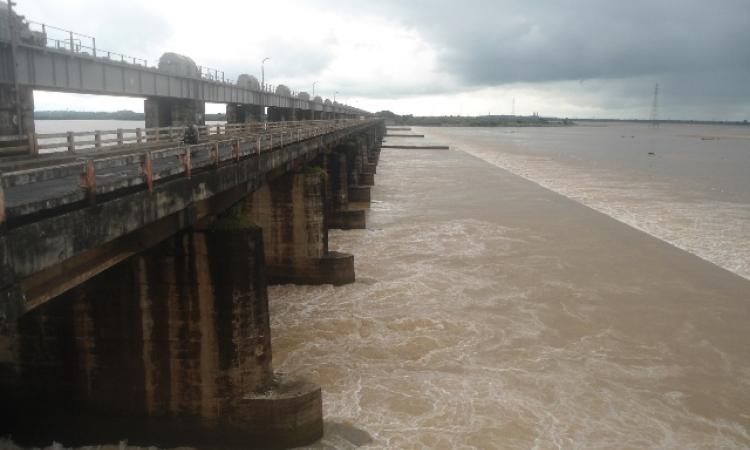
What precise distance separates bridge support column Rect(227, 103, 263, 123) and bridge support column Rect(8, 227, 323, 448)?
45447 mm

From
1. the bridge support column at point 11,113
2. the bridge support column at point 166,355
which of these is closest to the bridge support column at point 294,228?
the bridge support column at point 11,113

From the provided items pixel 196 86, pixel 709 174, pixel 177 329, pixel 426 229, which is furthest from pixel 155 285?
pixel 709 174

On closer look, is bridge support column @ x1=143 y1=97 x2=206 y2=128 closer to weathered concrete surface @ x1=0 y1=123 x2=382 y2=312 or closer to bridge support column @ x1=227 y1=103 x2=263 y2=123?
bridge support column @ x1=227 y1=103 x2=263 y2=123

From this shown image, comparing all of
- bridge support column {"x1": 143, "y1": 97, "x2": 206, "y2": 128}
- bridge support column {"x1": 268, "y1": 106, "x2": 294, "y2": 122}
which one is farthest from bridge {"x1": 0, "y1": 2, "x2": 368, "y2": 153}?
bridge support column {"x1": 268, "y1": 106, "x2": 294, "y2": 122}

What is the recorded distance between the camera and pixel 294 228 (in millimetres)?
24266

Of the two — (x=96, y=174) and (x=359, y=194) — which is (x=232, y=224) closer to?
(x=96, y=174)

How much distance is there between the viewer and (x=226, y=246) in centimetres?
1167

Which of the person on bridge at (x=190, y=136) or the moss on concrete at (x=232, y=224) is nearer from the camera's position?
the moss on concrete at (x=232, y=224)

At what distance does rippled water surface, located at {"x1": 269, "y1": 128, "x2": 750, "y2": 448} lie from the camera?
13.2m

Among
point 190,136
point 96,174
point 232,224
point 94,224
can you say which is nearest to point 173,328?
point 232,224

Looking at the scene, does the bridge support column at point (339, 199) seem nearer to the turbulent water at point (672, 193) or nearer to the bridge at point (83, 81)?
the bridge at point (83, 81)

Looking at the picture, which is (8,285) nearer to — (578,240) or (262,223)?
(262,223)

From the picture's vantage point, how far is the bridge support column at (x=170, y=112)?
35.8 metres

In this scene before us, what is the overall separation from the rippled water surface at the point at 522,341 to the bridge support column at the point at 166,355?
219 centimetres
